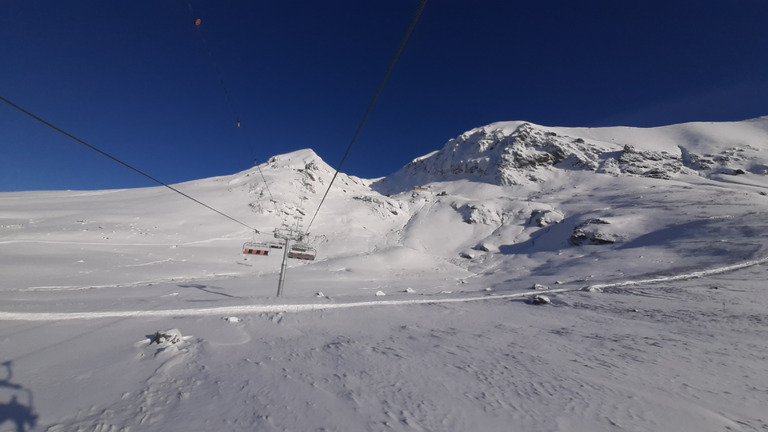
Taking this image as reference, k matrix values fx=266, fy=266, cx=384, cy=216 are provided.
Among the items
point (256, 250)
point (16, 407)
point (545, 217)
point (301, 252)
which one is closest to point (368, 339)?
point (16, 407)

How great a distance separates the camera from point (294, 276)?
25812 millimetres

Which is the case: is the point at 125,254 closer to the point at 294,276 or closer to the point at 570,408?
the point at 294,276

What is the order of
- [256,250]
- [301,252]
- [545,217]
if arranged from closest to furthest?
[256,250]
[301,252]
[545,217]

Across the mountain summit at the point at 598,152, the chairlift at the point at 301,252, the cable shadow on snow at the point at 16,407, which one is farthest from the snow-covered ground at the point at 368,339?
the mountain summit at the point at 598,152

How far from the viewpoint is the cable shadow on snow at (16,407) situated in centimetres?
324

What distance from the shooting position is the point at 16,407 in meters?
3.49

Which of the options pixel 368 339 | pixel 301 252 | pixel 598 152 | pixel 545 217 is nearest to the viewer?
pixel 368 339

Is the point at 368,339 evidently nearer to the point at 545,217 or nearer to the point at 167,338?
the point at 167,338

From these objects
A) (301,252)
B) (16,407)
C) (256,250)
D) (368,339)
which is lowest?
(368,339)

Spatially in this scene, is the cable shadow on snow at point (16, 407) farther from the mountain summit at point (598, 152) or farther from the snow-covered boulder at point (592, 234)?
the mountain summit at point (598, 152)

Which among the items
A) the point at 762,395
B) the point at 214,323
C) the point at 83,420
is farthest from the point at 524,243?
the point at 83,420

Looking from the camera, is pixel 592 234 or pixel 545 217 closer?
pixel 592 234

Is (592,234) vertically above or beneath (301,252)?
beneath

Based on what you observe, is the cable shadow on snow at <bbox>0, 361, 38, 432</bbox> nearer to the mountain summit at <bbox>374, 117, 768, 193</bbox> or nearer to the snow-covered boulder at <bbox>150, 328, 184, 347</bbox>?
the snow-covered boulder at <bbox>150, 328, 184, 347</bbox>
